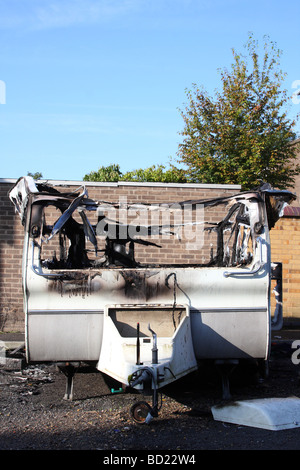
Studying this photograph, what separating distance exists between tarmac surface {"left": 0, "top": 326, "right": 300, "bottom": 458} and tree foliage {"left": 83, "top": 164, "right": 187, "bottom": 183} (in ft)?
41.8

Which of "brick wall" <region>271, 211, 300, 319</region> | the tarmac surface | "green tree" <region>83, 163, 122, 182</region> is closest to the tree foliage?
"green tree" <region>83, 163, 122, 182</region>

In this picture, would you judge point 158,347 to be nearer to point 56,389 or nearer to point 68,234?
point 56,389

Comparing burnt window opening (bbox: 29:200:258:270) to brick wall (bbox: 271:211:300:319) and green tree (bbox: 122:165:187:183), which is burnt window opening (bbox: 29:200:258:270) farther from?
green tree (bbox: 122:165:187:183)

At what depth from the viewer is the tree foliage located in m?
19.4

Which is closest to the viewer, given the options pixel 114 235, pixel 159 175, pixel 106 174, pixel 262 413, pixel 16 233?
pixel 262 413

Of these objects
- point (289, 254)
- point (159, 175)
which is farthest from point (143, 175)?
point (289, 254)

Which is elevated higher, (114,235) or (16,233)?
(16,233)

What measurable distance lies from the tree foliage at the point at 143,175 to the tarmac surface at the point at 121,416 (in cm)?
1275

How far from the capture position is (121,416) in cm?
491

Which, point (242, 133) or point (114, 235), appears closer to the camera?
point (114, 235)

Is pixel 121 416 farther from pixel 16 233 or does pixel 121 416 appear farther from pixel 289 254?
pixel 289 254

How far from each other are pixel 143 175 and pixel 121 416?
20.0 metres

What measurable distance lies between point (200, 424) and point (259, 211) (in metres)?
2.18

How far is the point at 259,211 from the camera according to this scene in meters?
5.42
